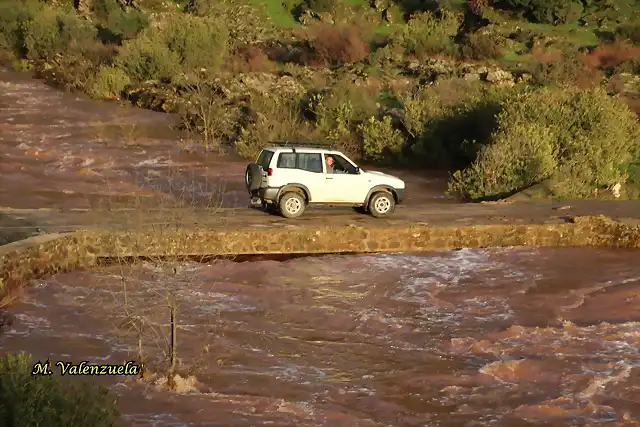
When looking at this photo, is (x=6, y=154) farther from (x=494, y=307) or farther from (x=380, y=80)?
(x=494, y=307)

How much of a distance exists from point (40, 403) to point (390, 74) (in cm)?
3747

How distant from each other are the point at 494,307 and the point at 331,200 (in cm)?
495

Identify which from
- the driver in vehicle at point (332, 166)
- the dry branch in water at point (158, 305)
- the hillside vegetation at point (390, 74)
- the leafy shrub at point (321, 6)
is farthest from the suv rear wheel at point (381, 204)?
the leafy shrub at point (321, 6)

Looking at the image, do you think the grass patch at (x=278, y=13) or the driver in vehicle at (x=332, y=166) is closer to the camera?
the driver in vehicle at (x=332, y=166)

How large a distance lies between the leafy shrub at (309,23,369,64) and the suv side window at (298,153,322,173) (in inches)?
1191

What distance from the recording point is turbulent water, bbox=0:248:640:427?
1155 cm

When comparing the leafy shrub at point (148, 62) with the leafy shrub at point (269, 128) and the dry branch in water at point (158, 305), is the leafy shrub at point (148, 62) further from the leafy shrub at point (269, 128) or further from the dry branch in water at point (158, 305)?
the dry branch in water at point (158, 305)

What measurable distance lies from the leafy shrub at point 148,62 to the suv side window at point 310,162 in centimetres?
2889

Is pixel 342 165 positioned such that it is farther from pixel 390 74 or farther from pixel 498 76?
pixel 390 74

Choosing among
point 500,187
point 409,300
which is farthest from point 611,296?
point 500,187

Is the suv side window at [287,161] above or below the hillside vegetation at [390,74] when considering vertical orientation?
below

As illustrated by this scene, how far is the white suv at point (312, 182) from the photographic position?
18.8 meters

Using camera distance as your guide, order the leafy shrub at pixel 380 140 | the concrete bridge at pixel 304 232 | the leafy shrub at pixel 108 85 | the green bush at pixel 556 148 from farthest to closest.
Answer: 1. the leafy shrub at pixel 108 85
2. the leafy shrub at pixel 380 140
3. the green bush at pixel 556 148
4. the concrete bridge at pixel 304 232

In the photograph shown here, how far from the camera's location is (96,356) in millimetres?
13016
